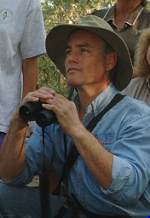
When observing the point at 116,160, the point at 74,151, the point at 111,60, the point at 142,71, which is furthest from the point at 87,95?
the point at 142,71

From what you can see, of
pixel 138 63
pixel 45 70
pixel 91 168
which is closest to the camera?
pixel 91 168

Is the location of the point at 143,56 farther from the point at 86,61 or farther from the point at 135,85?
the point at 86,61

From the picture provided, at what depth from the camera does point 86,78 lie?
7.41 ft

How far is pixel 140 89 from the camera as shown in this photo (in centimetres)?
289

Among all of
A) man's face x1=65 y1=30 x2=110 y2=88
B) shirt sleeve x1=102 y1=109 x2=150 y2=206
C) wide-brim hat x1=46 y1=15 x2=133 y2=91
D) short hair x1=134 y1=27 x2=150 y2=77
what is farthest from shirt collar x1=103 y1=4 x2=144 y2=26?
shirt sleeve x1=102 y1=109 x2=150 y2=206

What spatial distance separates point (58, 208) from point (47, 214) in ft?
0.91

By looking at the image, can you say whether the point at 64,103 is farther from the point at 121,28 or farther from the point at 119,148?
the point at 121,28

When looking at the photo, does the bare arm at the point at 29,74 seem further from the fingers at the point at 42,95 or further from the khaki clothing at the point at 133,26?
the khaki clothing at the point at 133,26

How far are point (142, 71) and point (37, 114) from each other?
1427 mm

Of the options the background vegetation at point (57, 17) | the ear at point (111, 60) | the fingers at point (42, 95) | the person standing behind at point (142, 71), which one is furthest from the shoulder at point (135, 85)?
the background vegetation at point (57, 17)

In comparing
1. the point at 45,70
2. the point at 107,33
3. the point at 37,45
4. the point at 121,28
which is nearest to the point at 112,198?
the point at 107,33

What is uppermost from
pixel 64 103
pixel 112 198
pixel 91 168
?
pixel 64 103

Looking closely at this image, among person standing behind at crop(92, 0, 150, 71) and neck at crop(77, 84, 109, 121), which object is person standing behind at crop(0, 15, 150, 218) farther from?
person standing behind at crop(92, 0, 150, 71)

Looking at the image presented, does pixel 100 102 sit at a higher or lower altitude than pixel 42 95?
lower
